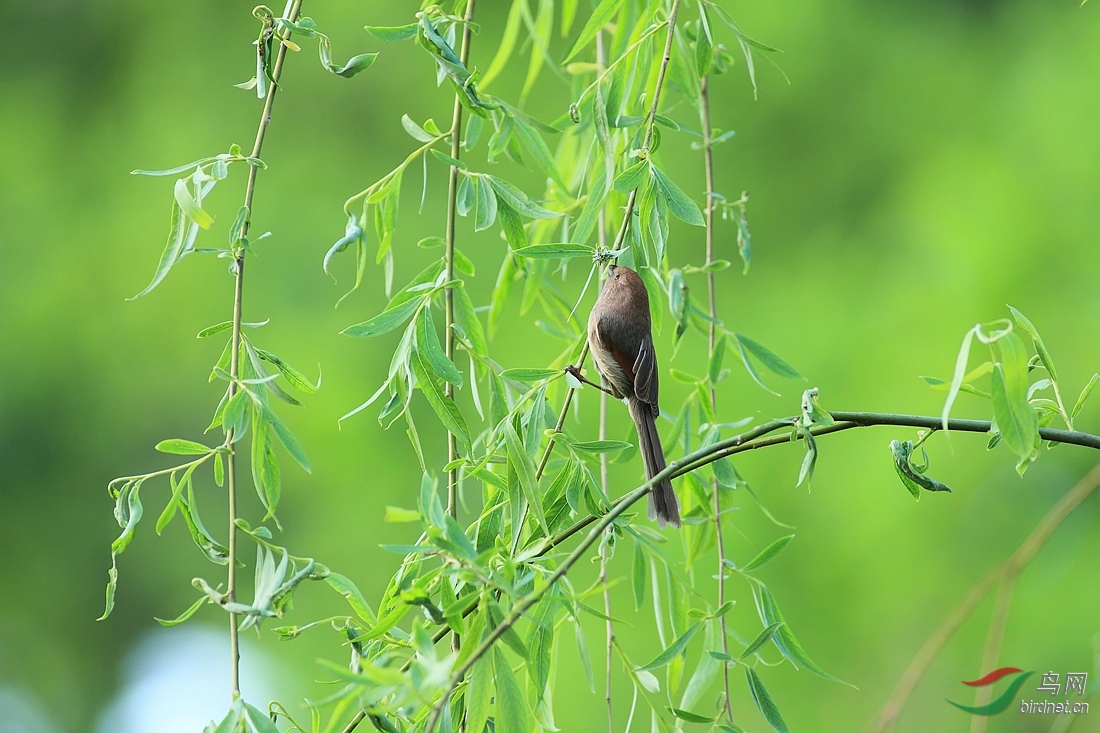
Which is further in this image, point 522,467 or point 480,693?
point 522,467

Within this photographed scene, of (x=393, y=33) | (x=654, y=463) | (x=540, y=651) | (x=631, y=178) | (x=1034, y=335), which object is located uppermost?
(x=393, y=33)

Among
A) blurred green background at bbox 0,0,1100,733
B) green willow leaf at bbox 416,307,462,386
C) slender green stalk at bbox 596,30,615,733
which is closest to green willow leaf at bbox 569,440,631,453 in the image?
slender green stalk at bbox 596,30,615,733

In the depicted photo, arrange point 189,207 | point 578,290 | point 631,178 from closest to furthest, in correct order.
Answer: point 189,207, point 631,178, point 578,290

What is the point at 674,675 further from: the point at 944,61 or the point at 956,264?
the point at 944,61

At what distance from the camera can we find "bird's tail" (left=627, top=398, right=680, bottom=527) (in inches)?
46.3

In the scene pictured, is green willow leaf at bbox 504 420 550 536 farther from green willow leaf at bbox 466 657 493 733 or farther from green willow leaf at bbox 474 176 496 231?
green willow leaf at bbox 474 176 496 231

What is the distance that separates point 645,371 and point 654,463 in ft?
0.40

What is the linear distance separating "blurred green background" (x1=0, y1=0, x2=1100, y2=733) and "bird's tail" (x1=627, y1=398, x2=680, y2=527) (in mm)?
893

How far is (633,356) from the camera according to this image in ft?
4.18

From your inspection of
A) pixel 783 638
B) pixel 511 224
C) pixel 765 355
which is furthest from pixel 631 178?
pixel 783 638

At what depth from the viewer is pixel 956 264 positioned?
8.62ft

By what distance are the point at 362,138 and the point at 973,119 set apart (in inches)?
79.5

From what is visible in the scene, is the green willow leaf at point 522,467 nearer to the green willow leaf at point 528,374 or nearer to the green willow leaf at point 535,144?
the green willow leaf at point 528,374

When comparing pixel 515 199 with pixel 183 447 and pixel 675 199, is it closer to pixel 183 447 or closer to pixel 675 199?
pixel 675 199
